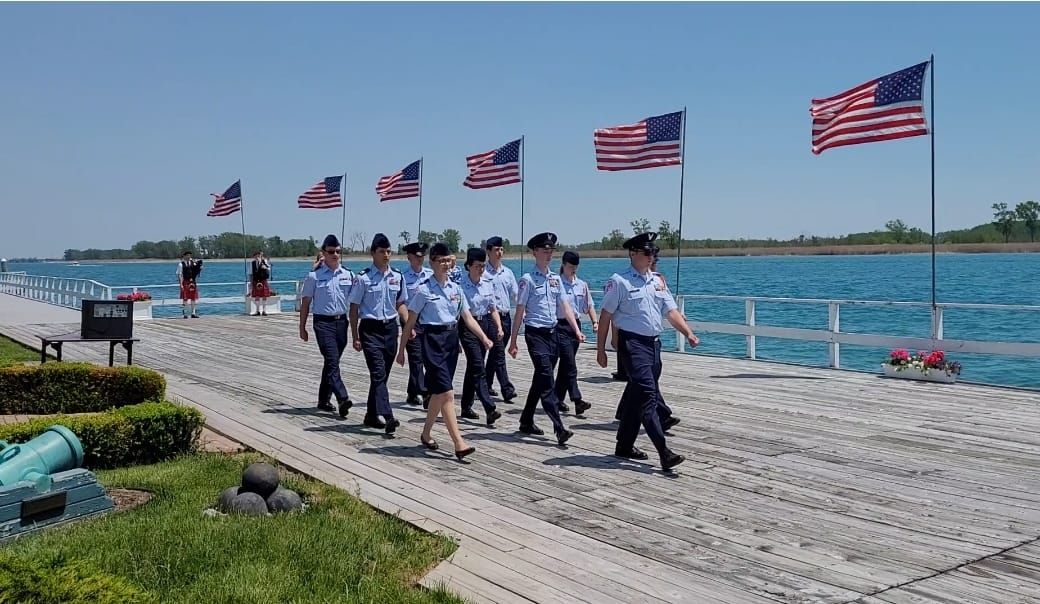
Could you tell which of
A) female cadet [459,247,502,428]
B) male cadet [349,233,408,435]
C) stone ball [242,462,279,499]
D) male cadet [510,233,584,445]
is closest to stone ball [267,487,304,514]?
stone ball [242,462,279,499]

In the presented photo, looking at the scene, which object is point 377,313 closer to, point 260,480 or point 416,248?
point 416,248

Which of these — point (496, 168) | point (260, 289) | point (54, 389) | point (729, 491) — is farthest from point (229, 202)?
point (729, 491)

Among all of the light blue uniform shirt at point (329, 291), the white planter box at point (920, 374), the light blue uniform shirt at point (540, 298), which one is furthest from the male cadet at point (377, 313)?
the white planter box at point (920, 374)

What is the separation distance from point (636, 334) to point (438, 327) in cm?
173

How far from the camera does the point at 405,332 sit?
28.8ft

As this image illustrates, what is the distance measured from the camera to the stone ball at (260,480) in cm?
615

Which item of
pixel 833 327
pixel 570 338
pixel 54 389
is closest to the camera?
pixel 570 338

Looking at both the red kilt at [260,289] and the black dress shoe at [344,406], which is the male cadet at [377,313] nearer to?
the black dress shoe at [344,406]

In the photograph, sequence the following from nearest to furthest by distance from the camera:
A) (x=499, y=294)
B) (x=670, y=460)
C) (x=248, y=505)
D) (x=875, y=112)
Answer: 1. (x=248, y=505)
2. (x=670, y=460)
3. (x=499, y=294)
4. (x=875, y=112)

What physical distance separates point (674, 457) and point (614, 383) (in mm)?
5459

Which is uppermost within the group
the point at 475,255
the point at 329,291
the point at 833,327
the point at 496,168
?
the point at 496,168

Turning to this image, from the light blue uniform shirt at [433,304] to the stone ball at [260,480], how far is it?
252 cm

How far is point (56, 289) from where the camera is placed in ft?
104

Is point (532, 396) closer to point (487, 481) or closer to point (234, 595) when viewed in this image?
point (487, 481)
